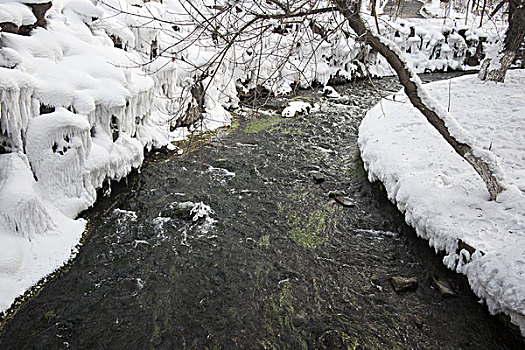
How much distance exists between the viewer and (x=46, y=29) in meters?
6.92

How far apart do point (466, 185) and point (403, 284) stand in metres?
2.33

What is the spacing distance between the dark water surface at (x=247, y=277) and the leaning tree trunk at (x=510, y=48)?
274 inches

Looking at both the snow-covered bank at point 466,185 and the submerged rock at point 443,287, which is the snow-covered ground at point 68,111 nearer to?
the snow-covered bank at point 466,185

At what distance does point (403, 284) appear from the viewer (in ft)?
16.9

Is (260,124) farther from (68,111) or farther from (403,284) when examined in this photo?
(403,284)

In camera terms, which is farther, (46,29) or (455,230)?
(46,29)

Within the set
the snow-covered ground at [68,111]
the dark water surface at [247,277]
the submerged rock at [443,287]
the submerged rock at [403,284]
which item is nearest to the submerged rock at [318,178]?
the dark water surface at [247,277]

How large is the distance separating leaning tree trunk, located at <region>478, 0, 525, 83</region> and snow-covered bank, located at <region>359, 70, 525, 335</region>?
105 centimetres

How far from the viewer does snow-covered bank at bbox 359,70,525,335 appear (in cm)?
455

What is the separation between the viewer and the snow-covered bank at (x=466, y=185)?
4551 mm

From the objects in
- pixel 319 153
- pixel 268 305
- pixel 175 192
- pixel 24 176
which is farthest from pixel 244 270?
pixel 319 153

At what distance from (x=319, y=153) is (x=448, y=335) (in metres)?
5.82

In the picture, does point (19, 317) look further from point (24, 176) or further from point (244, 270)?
point (244, 270)

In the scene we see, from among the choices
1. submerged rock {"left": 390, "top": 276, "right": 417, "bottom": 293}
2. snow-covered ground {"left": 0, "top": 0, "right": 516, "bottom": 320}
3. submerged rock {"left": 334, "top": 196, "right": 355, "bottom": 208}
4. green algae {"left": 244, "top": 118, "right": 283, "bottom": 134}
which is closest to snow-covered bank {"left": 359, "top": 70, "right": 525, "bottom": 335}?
submerged rock {"left": 390, "top": 276, "right": 417, "bottom": 293}
